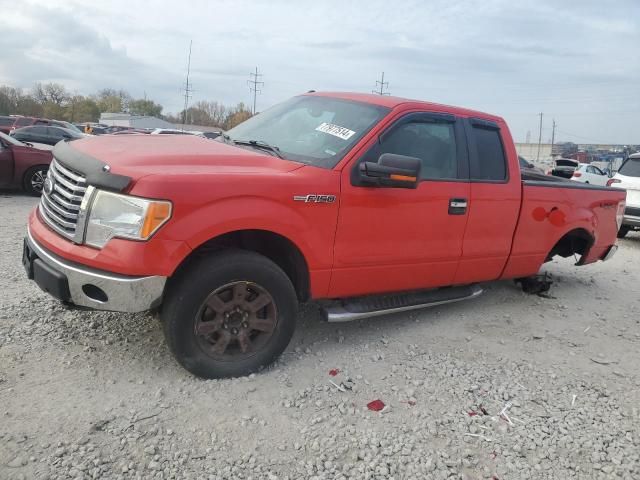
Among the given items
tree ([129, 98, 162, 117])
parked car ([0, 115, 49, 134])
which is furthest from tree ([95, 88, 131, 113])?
parked car ([0, 115, 49, 134])

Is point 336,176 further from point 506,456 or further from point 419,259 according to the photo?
point 506,456

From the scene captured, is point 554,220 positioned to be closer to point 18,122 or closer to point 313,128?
point 313,128

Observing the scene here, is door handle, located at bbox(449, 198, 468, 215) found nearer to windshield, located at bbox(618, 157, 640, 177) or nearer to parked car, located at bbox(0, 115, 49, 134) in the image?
windshield, located at bbox(618, 157, 640, 177)

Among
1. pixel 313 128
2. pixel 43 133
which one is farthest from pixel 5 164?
pixel 43 133

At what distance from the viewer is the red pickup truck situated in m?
2.93

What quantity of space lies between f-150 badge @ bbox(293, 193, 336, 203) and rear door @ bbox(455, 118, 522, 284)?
1403 mm

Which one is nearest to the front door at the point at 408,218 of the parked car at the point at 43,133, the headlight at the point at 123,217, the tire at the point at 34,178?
the headlight at the point at 123,217

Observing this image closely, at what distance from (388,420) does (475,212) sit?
1995mm

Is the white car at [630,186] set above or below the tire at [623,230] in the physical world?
above

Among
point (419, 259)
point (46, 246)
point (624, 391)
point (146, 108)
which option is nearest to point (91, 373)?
point (46, 246)

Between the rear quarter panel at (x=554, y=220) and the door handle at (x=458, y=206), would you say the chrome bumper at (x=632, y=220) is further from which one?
the door handle at (x=458, y=206)

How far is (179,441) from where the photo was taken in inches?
107

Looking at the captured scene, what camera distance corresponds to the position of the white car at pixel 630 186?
9930mm

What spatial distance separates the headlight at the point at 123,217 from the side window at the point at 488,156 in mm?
2617
